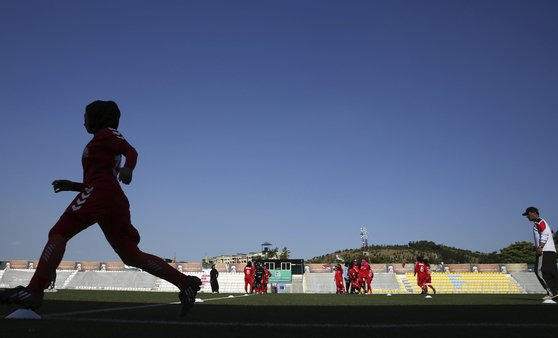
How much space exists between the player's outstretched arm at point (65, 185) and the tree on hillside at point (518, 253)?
94.0 m

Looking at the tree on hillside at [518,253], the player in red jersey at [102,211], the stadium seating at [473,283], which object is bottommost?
the stadium seating at [473,283]

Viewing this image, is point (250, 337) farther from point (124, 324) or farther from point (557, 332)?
point (557, 332)

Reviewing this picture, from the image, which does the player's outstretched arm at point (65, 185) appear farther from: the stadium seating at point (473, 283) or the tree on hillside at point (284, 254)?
the tree on hillside at point (284, 254)

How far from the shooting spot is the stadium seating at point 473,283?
1497 inches

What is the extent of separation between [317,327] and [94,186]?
6.61 ft

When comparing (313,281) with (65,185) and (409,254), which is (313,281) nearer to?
(65,185)

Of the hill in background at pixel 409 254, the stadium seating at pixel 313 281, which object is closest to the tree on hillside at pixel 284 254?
the hill in background at pixel 409 254

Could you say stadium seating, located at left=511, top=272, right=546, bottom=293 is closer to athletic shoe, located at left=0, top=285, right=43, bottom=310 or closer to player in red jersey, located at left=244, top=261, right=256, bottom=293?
player in red jersey, located at left=244, top=261, right=256, bottom=293

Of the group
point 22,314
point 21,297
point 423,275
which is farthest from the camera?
point 423,275

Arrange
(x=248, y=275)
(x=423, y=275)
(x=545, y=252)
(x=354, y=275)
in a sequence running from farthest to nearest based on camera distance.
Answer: (x=248, y=275)
(x=354, y=275)
(x=423, y=275)
(x=545, y=252)

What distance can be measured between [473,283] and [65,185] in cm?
4116

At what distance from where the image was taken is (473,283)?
39.3m

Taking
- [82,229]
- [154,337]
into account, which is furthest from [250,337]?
[82,229]

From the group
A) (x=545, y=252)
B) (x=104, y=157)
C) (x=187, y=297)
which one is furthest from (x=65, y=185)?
(x=545, y=252)
